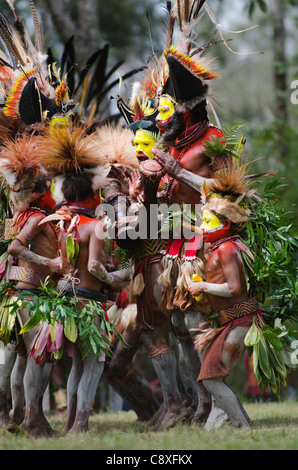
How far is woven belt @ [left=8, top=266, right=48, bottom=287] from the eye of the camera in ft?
15.8

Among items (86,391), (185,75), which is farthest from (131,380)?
(185,75)

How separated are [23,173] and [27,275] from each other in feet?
2.58

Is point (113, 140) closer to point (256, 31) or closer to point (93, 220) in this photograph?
point (93, 220)

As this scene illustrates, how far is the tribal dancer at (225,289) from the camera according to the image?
4090mm

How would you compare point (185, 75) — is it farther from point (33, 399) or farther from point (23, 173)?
point (33, 399)

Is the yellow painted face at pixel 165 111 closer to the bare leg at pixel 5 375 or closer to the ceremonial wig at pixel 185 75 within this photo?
the ceremonial wig at pixel 185 75

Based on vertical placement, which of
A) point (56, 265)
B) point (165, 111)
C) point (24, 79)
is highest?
point (24, 79)

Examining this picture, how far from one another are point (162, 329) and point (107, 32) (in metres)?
10.8

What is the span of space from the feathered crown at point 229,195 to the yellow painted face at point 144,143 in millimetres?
762

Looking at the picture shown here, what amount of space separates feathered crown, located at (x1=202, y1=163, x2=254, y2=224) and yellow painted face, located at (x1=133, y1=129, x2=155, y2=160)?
0.76 m

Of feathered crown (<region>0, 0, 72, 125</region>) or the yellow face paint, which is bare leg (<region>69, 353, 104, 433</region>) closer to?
the yellow face paint

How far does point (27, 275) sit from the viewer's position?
4832 millimetres
